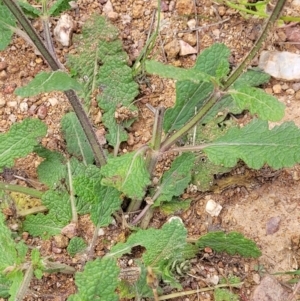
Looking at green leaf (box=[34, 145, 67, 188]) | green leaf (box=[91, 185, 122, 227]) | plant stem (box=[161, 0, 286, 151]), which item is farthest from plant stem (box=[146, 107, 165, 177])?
green leaf (box=[34, 145, 67, 188])

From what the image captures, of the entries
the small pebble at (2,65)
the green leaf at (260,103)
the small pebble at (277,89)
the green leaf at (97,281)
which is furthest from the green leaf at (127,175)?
the small pebble at (2,65)

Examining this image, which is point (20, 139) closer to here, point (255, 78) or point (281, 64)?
point (255, 78)

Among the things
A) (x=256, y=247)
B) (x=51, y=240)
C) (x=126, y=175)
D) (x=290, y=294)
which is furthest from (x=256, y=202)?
(x=51, y=240)

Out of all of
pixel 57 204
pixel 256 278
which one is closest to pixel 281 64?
pixel 256 278

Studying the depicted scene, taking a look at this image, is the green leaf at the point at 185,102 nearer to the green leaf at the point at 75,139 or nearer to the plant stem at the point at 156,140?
the plant stem at the point at 156,140

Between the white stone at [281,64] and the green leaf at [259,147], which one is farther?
the white stone at [281,64]

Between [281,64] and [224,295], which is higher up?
[281,64]
